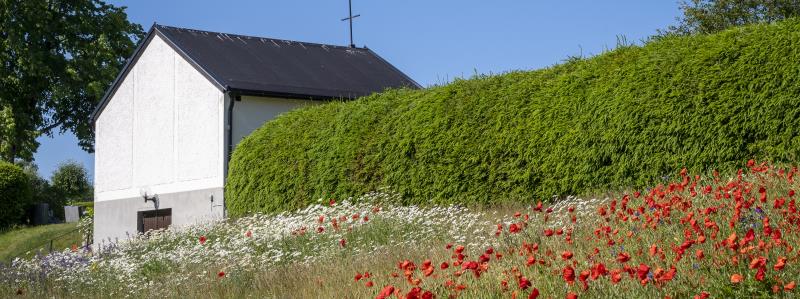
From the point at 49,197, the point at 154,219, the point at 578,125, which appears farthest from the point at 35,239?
the point at 578,125

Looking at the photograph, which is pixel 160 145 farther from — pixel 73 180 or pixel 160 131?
pixel 73 180

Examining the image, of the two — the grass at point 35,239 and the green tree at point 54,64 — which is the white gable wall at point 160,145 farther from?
the green tree at point 54,64

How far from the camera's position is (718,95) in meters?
9.41

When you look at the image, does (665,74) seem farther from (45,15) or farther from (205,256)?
(45,15)

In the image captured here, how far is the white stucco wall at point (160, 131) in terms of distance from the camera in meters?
19.5

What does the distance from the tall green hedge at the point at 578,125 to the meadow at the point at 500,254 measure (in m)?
0.30

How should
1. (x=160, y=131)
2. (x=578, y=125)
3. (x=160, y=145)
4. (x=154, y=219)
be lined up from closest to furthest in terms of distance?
(x=578, y=125)
(x=154, y=219)
(x=160, y=145)
(x=160, y=131)

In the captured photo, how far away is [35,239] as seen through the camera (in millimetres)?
25531

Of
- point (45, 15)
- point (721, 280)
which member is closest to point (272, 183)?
point (721, 280)

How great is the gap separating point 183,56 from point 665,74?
13.8 metres

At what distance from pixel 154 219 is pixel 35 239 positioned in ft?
22.1

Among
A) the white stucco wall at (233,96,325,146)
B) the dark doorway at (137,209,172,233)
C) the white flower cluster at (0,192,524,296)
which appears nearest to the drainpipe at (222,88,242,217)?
the white stucco wall at (233,96,325,146)

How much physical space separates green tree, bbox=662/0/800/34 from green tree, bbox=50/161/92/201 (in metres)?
30.4

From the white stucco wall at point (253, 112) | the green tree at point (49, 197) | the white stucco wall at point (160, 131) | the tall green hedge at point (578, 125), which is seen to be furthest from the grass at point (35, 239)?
the tall green hedge at point (578, 125)
